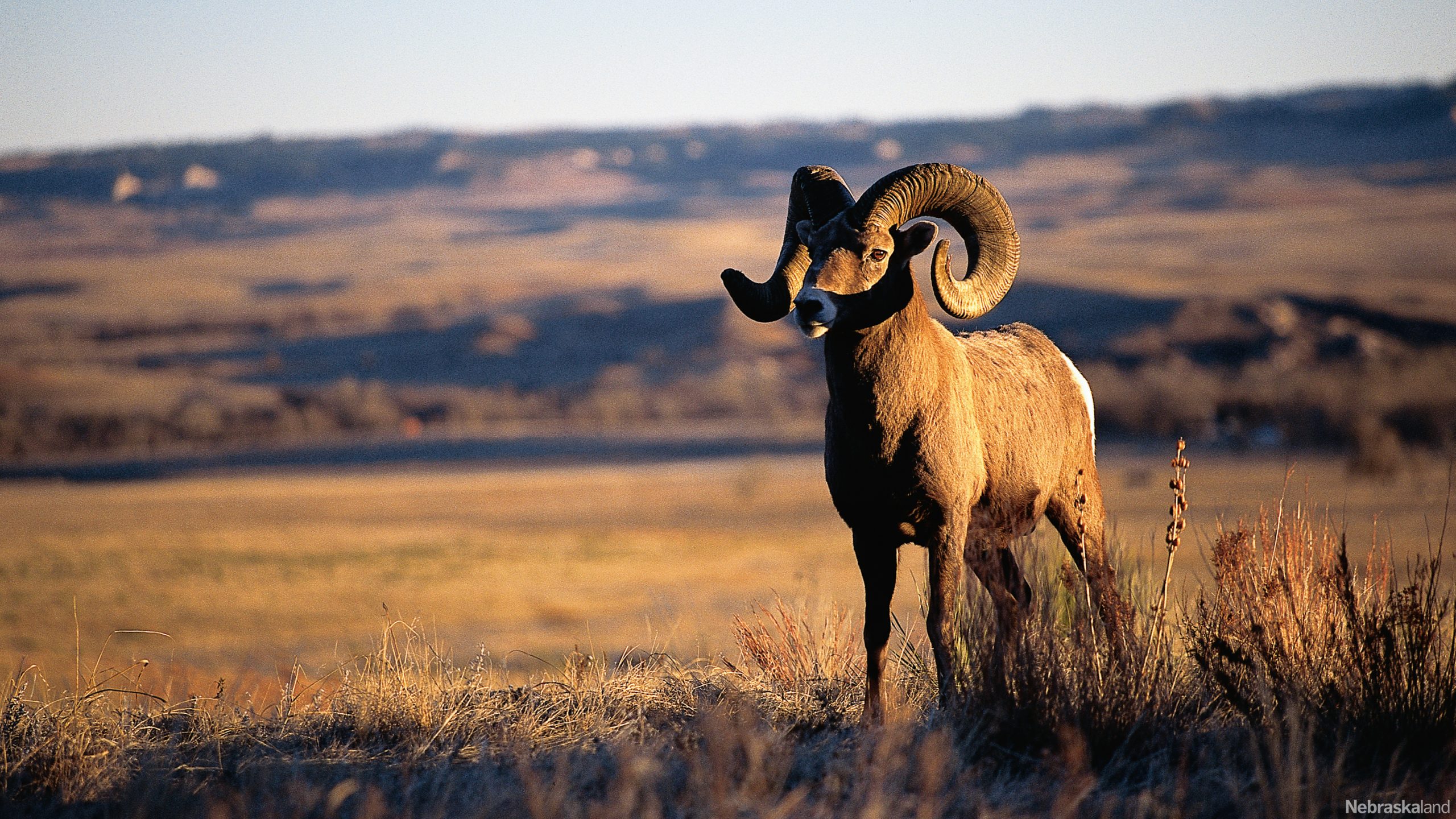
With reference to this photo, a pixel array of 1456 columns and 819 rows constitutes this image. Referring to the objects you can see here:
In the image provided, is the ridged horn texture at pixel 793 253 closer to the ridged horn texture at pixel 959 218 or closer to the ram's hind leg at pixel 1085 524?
the ridged horn texture at pixel 959 218

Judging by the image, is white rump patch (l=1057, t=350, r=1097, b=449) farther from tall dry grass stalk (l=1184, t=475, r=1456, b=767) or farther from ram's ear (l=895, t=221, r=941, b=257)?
ram's ear (l=895, t=221, r=941, b=257)

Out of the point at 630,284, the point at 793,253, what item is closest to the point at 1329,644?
the point at 793,253

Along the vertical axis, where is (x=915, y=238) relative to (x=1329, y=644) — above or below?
above

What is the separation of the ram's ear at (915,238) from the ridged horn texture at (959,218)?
3.3 inches

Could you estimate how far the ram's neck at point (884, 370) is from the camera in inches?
260

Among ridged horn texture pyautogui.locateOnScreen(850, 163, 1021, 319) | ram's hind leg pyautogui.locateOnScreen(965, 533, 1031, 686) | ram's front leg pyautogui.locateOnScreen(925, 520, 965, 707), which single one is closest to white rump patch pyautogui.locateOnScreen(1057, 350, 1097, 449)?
ram's hind leg pyautogui.locateOnScreen(965, 533, 1031, 686)

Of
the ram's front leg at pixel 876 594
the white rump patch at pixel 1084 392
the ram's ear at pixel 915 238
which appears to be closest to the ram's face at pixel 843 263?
the ram's ear at pixel 915 238

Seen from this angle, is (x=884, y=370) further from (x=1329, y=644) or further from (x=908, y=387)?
(x=1329, y=644)

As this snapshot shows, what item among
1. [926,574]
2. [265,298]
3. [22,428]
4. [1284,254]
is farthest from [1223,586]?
[265,298]

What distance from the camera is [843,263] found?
6488 millimetres

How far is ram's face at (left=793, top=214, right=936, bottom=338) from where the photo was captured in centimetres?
629

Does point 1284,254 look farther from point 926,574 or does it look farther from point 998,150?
point 926,574

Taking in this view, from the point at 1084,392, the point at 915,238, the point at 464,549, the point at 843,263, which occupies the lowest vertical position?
the point at 464,549

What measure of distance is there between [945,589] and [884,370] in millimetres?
1120
